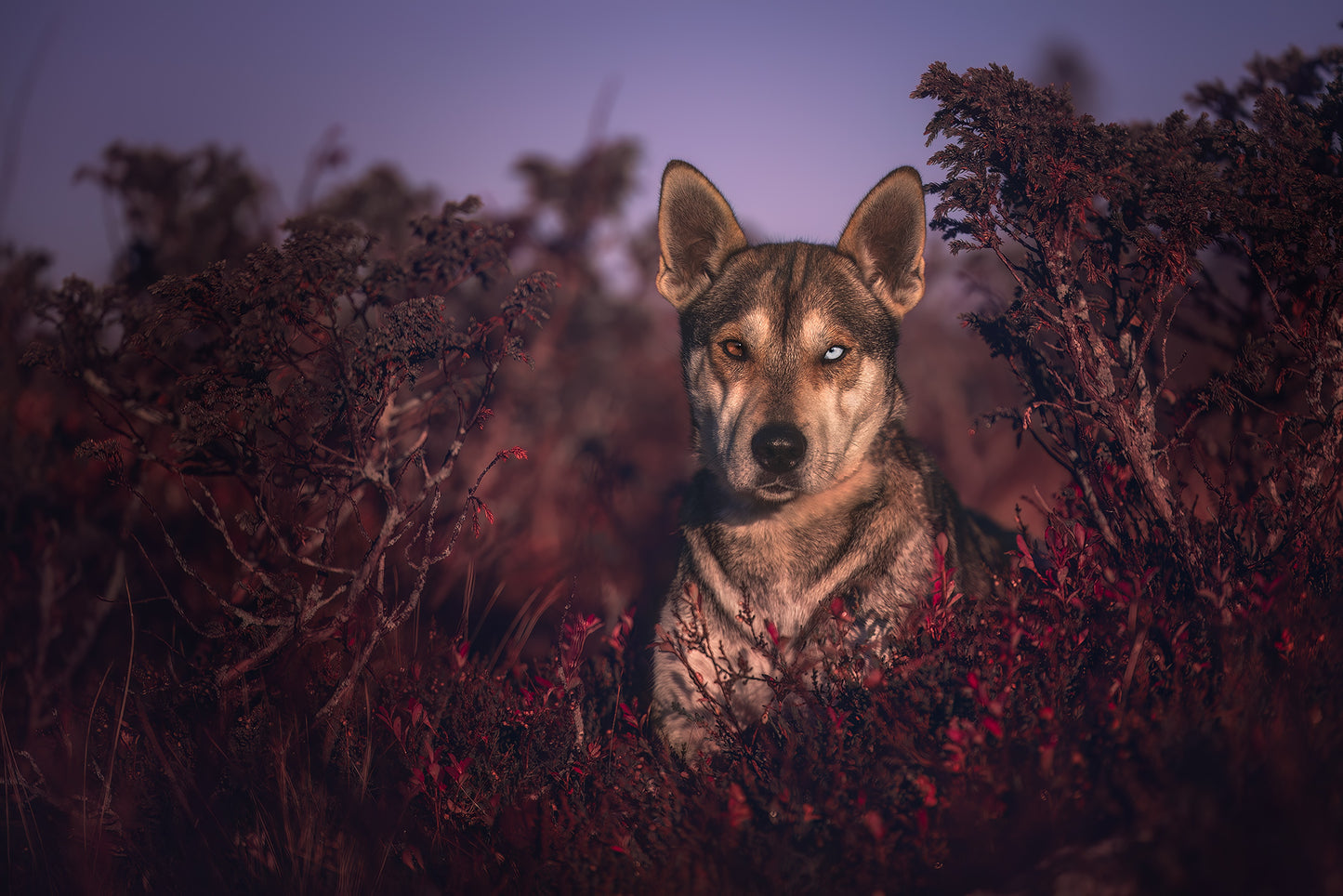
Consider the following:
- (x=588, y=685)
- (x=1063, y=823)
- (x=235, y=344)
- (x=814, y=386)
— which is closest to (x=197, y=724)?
(x=235, y=344)

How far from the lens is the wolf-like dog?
13.5ft

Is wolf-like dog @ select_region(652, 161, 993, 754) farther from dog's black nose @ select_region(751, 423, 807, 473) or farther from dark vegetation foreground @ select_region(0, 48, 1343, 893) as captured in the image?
dark vegetation foreground @ select_region(0, 48, 1343, 893)

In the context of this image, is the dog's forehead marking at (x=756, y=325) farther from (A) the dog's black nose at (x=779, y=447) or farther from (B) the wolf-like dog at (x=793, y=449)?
(A) the dog's black nose at (x=779, y=447)

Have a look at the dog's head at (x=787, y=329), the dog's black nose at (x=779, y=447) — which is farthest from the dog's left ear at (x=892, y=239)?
the dog's black nose at (x=779, y=447)

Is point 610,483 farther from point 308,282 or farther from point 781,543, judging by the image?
point 308,282

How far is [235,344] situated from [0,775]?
2574mm

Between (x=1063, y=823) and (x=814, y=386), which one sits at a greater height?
A: (x=814, y=386)

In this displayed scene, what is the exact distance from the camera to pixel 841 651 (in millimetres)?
3611

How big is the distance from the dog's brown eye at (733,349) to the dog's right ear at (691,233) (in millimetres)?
622

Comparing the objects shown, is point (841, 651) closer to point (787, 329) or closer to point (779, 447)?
point (779, 447)

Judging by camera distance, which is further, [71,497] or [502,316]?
[71,497]

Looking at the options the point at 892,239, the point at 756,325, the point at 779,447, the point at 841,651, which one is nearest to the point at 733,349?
the point at 756,325

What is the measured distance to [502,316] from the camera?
4.28 m

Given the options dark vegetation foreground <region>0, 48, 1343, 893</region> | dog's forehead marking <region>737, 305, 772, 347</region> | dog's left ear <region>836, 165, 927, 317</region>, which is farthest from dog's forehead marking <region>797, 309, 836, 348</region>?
dark vegetation foreground <region>0, 48, 1343, 893</region>
